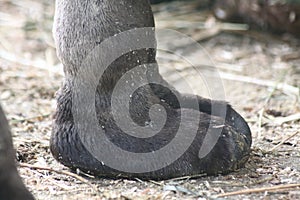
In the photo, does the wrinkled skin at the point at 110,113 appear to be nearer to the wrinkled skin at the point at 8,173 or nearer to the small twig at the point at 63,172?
the small twig at the point at 63,172

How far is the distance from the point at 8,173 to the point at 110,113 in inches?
36.7

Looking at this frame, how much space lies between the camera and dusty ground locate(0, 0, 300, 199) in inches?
105

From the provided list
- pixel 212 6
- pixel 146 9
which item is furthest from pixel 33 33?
pixel 146 9

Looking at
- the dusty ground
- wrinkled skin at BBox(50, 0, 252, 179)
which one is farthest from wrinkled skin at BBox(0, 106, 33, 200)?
wrinkled skin at BBox(50, 0, 252, 179)

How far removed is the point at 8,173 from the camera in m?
1.95

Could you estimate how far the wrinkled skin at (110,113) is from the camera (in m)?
2.75

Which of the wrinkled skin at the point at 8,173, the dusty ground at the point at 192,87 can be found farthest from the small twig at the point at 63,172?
the wrinkled skin at the point at 8,173

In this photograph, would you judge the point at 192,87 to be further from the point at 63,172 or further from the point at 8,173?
the point at 8,173

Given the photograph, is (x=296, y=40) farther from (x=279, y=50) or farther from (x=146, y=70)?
(x=146, y=70)

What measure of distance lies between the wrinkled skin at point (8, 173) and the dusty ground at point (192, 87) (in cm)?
60

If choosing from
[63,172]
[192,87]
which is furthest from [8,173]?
[192,87]

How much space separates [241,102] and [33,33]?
239 centimetres

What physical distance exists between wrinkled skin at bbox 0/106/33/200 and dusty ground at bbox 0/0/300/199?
0.60 metres

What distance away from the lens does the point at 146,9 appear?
2.99 m
